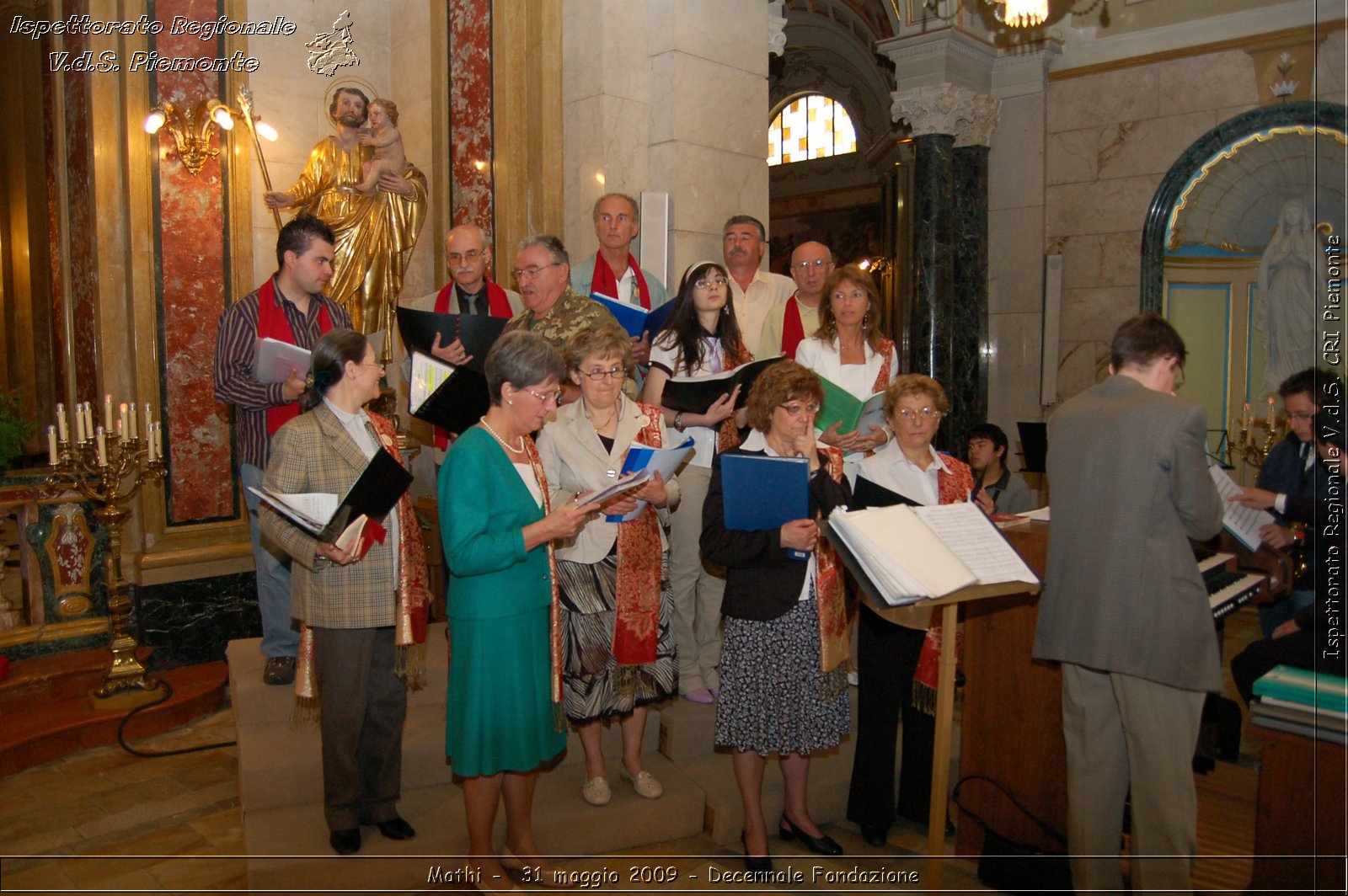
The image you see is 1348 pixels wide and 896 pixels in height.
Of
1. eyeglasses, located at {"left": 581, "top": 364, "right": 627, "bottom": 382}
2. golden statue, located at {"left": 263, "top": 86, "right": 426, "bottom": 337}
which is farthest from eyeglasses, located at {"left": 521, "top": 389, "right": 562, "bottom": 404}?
golden statue, located at {"left": 263, "top": 86, "right": 426, "bottom": 337}

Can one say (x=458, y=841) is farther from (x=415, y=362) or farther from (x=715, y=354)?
(x=715, y=354)

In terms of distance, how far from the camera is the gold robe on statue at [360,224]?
596 cm

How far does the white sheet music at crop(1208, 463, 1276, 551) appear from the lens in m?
2.96

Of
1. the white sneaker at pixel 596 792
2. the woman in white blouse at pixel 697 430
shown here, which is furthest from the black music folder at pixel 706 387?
the white sneaker at pixel 596 792

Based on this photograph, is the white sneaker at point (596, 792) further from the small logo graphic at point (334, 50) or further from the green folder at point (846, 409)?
the small logo graphic at point (334, 50)

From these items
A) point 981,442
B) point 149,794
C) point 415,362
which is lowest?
point 149,794

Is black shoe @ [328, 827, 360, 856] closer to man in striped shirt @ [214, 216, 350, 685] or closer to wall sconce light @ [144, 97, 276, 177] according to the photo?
man in striped shirt @ [214, 216, 350, 685]

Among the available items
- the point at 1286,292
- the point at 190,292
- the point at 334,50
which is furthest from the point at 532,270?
the point at 1286,292

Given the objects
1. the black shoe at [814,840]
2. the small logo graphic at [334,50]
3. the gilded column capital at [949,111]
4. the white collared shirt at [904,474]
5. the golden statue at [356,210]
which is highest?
the gilded column capital at [949,111]

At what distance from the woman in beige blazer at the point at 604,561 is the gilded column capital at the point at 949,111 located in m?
6.97

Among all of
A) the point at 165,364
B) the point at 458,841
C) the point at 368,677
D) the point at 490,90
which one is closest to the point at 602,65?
the point at 490,90

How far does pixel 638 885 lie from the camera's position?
321 centimetres

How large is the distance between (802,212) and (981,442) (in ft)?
30.0

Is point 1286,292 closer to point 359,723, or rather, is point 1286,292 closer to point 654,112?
point 654,112
